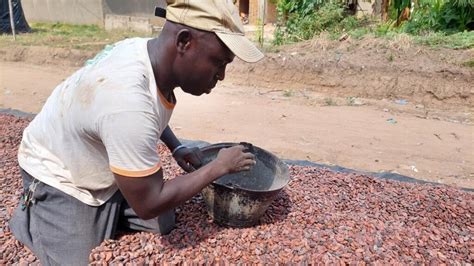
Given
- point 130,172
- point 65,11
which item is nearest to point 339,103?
point 130,172

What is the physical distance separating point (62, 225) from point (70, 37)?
35.6ft

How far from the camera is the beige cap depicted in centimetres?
164

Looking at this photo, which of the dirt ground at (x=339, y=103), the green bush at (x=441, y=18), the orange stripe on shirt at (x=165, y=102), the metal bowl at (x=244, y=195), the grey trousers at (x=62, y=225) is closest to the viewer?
the orange stripe on shirt at (x=165, y=102)

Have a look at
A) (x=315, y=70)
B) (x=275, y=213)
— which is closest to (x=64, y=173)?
(x=275, y=213)

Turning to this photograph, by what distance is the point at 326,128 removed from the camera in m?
5.66

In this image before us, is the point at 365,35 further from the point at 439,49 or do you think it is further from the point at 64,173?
the point at 64,173

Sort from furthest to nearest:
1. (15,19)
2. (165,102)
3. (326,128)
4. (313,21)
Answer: (15,19), (313,21), (326,128), (165,102)

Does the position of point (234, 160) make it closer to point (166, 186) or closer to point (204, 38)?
point (166, 186)

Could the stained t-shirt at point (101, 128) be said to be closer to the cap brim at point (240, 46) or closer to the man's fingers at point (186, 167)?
the cap brim at point (240, 46)

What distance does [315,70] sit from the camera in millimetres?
7996

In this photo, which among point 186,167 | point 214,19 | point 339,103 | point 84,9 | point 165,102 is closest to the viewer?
point 214,19

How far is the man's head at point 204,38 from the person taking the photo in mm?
1642

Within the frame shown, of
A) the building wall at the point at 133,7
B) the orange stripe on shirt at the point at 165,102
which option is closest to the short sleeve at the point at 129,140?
the orange stripe on shirt at the point at 165,102

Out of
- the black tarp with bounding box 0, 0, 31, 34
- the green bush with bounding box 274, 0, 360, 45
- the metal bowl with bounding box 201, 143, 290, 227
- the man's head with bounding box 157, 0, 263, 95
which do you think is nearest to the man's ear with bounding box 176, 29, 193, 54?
the man's head with bounding box 157, 0, 263, 95
